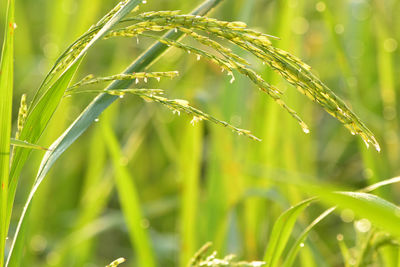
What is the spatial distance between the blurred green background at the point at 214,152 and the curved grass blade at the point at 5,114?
496 mm

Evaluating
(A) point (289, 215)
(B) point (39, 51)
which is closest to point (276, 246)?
(A) point (289, 215)

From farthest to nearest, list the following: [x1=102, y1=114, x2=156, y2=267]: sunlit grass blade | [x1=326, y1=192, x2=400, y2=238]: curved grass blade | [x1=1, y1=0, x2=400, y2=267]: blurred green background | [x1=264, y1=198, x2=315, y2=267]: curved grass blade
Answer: [x1=1, y1=0, x2=400, y2=267]: blurred green background → [x1=102, y1=114, x2=156, y2=267]: sunlit grass blade → [x1=264, y1=198, x2=315, y2=267]: curved grass blade → [x1=326, y1=192, x2=400, y2=238]: curved grass blade

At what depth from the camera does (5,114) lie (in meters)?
0.70

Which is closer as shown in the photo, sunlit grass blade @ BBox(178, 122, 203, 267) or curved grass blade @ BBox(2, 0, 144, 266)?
curved grass blade @ BBox(2, 0, 144, 266)

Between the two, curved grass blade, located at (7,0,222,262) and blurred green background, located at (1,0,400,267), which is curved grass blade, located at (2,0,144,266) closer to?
curved grass blade, located at (7,0,222,262)

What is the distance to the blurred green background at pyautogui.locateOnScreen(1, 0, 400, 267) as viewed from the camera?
1.54 meters

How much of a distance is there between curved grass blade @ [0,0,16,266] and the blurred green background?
496mm

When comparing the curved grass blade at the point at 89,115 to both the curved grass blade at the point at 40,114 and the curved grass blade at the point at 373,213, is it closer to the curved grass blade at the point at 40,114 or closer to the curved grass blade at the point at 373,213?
the curved grass blade at the point at 40,114

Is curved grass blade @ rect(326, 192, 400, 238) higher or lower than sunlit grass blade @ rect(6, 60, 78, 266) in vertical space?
lower

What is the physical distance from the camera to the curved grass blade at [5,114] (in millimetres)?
691

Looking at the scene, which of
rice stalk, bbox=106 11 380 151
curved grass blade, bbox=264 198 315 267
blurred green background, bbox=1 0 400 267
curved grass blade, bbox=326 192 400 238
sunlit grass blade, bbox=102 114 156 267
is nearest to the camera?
curved grass blade, bbox=326 192 400 238

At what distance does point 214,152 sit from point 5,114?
0.93 metres

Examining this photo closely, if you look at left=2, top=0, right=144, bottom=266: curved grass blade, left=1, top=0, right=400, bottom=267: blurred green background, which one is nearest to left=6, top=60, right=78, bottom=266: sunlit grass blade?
left=2, top=0, right=144, bottom=266: curved grass blade

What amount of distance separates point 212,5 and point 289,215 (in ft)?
1.05
